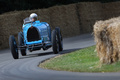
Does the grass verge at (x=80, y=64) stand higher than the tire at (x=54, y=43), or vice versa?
the tire at (x=54, y=43)

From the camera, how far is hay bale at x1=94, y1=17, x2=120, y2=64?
10.8 metres

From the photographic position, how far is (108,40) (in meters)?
11.1

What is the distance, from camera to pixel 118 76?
9.45 m

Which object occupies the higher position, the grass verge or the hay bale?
the hay bale

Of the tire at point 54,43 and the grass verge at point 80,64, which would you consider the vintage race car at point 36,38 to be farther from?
the grass verge at point 80,64

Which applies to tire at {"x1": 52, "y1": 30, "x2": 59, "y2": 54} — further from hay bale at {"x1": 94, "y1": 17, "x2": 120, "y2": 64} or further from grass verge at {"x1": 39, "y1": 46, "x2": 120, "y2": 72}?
hay bale at {"x1": 94, "y1": 17, "x2": 120, "y2": 64}

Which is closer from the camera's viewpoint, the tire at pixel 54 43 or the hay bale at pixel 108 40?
the hay bale at pixel 108 40

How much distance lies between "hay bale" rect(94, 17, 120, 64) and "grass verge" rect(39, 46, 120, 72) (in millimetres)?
225

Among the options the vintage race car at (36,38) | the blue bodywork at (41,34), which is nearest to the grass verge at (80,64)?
the vintage race car at (36,38)

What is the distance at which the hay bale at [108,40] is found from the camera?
10.8 metres

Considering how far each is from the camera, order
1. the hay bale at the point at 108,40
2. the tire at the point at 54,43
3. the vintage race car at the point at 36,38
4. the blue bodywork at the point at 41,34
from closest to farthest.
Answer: the hay bale at the point at 108,40, the tire at the point at 54,43, the vintage race car at the point at 36,38, the blue bodywork at the point at 41,34

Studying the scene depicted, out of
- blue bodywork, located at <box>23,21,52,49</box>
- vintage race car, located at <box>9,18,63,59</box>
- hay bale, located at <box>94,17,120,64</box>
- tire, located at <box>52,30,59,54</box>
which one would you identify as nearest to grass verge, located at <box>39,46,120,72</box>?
hay bale, located at <box>94,17,120,64</box>

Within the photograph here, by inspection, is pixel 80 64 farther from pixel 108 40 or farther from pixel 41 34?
pixel 41 34

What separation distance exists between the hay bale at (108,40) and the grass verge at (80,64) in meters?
0.23
